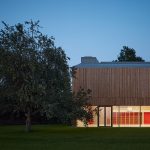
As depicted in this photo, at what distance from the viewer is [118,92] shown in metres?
72.3

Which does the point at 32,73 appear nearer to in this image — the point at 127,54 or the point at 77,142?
the point at 77,142

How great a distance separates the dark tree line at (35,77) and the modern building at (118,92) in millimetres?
18292

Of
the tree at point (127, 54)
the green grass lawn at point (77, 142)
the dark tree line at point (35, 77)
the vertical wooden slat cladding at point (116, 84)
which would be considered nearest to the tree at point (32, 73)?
the dark tree line at point (35, 77)

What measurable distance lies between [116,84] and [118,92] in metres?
1.15

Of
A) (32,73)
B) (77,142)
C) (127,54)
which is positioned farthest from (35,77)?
(127,54)

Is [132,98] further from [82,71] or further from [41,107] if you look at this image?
[41,107]

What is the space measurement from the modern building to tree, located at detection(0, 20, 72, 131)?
1883cm

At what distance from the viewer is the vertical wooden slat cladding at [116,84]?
7188 centimetres

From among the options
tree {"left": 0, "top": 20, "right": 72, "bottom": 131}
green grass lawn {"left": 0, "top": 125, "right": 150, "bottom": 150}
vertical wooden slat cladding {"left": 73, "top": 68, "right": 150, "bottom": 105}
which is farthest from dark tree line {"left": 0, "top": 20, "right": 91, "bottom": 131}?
vertical wooden slat cladding {"left": 73, "top": 68, "right": 150, "bottom": 105}

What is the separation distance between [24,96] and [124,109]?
25.5m

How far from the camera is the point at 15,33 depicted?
52.4 metres

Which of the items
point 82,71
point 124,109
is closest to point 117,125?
point 124,109

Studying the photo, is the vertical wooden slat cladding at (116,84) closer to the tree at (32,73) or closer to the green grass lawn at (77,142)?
the tree at (32,73)

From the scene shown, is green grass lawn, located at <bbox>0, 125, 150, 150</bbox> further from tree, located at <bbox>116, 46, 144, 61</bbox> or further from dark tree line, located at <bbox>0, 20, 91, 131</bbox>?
tree, located at <bbox>116, 46, 144, 61</bbox>
